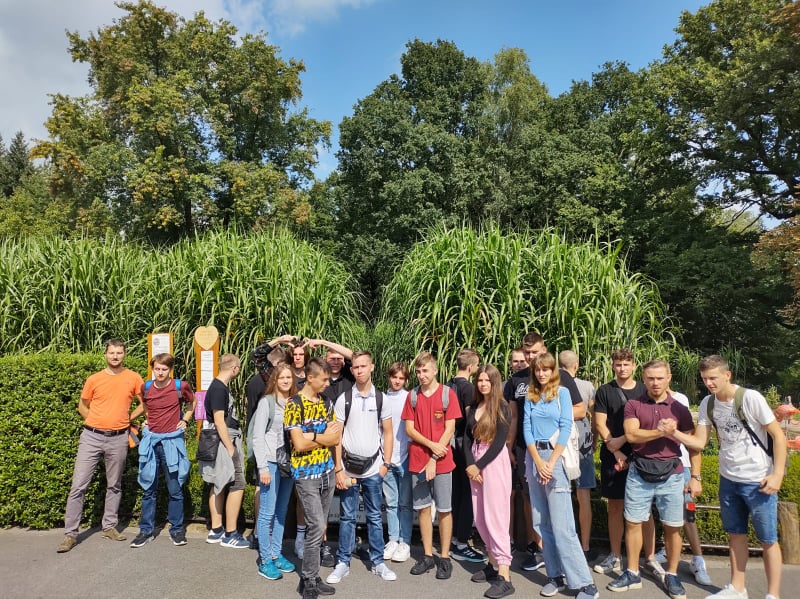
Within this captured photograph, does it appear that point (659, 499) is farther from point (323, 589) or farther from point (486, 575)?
point (323, 589)

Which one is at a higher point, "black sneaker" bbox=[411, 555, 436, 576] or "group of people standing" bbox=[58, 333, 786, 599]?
"group of people standing" bbox=[58, 333, 786, 599]

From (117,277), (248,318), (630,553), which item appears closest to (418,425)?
(630,553)

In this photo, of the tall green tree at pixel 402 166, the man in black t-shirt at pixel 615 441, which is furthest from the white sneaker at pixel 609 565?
the tall green tree at pixel 402 166

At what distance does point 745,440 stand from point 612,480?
104 cm

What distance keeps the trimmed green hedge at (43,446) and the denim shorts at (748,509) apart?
4244 millimetres

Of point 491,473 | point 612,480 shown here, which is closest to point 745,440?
point 612,480

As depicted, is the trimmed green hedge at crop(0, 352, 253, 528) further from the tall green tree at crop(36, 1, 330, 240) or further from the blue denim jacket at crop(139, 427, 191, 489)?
the tall green tree at crop(36, 1, 330, 240)

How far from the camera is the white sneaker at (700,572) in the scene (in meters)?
4.03

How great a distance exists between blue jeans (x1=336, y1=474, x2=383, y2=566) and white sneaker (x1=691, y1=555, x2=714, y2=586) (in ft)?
8.14

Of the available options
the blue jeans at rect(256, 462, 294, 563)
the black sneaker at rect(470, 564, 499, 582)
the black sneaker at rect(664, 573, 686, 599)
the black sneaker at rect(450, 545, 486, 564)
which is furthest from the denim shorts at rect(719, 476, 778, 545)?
the blue jeans at rect(256, 462, 294, 563)

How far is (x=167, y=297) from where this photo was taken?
24.6 ft

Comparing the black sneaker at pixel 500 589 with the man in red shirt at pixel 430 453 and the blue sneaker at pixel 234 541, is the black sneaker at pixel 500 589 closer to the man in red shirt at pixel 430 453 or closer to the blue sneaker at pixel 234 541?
the man in red shirt at pixel 430 453

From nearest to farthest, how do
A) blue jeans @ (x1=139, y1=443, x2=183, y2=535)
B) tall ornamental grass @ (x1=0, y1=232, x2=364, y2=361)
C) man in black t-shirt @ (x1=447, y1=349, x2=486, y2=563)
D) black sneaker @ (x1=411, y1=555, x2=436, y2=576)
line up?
1. black sneaker @ (x1=411, y1=555, x2=436, y2=576)
2. man in black t-shirt @ (x1=447, y1=349, x2=486, y2=563)
3. blue jeans @ (x1=139, y1=443, x2=183, y2=535)
4. tall ornamental grass @ (x1=0, y1=232, x2=364, y2=361)

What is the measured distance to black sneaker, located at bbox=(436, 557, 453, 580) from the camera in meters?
4.16
